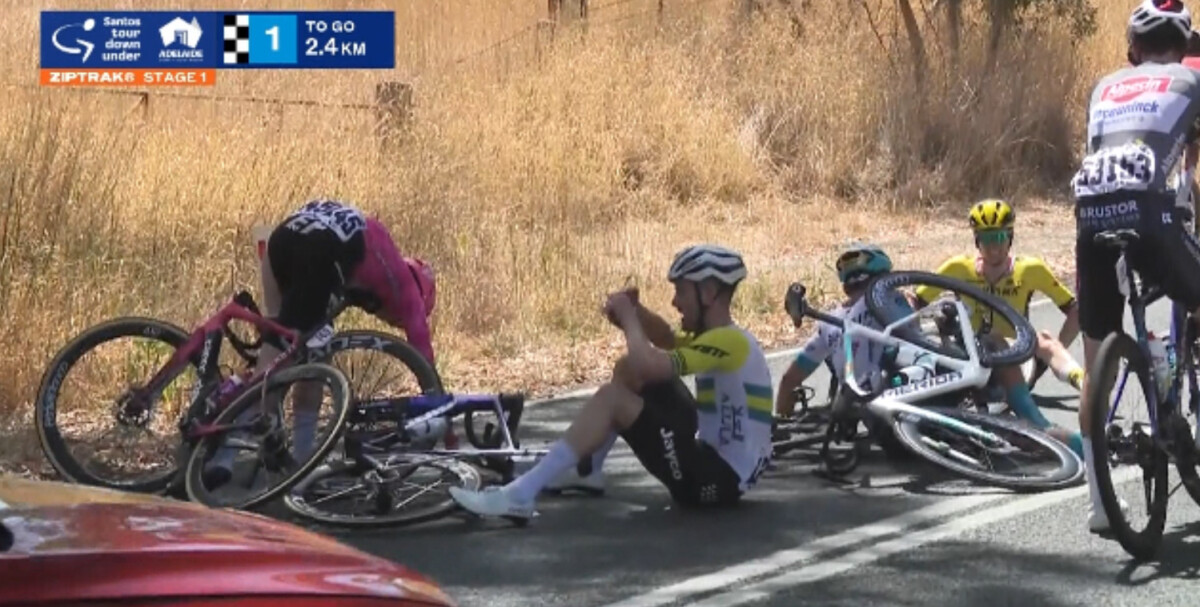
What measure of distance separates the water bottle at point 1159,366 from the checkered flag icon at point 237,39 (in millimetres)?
14921

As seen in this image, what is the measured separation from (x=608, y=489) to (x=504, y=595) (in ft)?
5.53

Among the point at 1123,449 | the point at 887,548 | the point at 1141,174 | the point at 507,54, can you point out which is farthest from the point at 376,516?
the point at 507,54

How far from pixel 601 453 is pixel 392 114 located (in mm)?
8886

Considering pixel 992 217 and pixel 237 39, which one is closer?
pixel 992 217

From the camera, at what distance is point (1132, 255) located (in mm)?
6805

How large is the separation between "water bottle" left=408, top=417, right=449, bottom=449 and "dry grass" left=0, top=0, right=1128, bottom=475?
2061 mm

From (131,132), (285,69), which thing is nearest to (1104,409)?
(131,132)

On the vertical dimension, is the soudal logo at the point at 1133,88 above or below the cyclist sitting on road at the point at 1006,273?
above

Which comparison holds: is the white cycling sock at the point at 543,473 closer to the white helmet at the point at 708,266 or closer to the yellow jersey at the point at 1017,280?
the white helmet at the point at 708,266

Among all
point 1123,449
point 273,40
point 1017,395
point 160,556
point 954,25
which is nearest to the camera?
point 160,556

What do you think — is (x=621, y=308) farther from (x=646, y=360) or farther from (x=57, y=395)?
(x=57, y=395)

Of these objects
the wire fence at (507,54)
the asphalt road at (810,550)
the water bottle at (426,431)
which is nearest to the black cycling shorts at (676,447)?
the asphalt road at (810,550)

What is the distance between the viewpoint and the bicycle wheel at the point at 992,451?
8102 mm

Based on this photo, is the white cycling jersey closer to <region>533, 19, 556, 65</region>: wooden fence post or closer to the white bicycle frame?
the white bicycle frame
